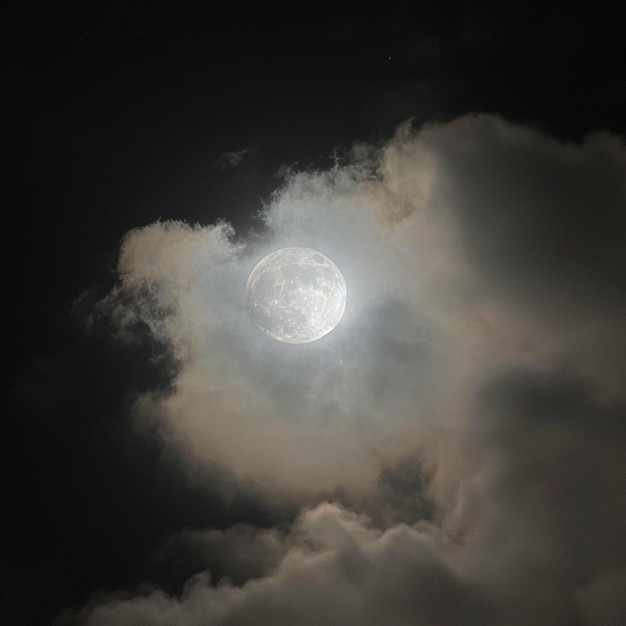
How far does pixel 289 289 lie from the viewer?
20484 millimetres

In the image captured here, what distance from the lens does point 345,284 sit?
2159cm

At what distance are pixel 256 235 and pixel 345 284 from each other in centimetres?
440

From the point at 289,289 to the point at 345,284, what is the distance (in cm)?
266

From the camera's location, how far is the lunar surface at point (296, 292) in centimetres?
2050

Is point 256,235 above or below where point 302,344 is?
above

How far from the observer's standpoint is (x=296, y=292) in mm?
20484

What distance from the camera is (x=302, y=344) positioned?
869 inches

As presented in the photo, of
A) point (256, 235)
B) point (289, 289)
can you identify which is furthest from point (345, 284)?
point (256, 235)

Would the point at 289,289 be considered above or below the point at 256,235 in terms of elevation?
below

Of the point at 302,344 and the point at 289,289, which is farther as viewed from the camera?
the point at 302,344

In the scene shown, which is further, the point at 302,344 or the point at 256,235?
the point at 302,344

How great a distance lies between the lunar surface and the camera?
20500 millimetres

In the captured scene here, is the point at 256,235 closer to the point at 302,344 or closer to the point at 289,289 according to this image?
the point at 289,289

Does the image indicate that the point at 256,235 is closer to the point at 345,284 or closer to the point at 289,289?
the point at 289,289
